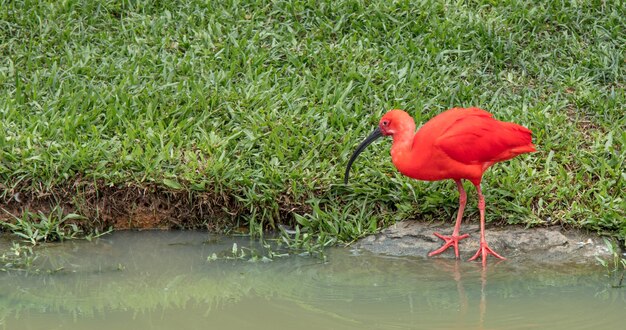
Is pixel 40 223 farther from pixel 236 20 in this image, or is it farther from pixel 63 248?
pixel 236 20

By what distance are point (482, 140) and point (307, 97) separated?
5.95 feet

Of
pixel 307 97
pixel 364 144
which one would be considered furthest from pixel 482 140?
pixel 307 97

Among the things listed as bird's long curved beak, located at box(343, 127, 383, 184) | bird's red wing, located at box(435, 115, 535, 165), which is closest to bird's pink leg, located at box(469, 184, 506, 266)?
bird's red wing, located at box(435, 115, 535, 165)

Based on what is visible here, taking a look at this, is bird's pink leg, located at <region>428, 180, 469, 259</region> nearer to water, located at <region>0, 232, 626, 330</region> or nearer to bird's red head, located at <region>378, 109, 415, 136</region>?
water, located at <region>0, 232, 626, 330</region>

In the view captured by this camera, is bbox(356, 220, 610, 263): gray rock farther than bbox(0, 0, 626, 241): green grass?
No

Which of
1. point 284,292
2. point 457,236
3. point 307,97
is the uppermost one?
point 307,97

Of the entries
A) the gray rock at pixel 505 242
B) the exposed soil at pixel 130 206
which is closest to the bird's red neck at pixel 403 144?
the gray rock at pixel 505 242

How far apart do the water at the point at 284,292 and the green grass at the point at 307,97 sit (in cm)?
46

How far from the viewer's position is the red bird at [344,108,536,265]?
226 inches

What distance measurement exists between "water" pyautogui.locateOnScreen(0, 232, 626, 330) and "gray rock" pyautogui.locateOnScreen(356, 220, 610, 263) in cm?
12

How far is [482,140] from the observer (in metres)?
5.79

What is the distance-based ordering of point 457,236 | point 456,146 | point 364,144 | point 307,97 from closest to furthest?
1. point 456,146
2. point 457,236
3. point 364,144
4. point 307,97

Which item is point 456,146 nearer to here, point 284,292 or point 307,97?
point 284,292

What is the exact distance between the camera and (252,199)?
6277 mm
